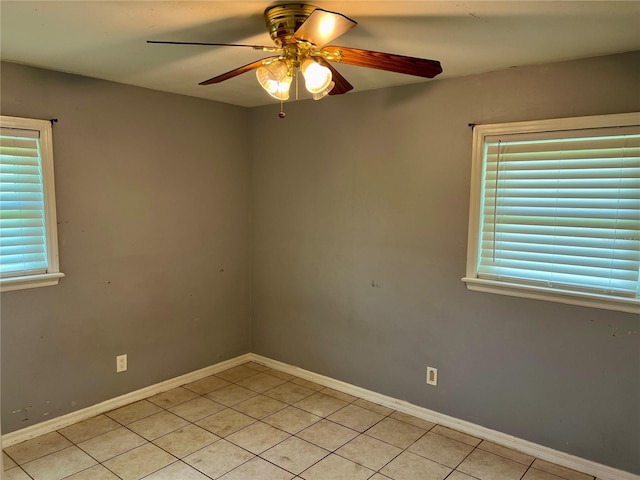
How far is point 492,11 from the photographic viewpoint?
1.78 m

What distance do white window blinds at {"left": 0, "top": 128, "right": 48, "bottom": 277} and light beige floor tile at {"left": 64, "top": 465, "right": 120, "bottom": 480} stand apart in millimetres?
1193

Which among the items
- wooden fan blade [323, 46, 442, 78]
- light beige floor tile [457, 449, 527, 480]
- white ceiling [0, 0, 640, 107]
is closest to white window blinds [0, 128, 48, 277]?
white ceiling [0, 0, 640, 107]

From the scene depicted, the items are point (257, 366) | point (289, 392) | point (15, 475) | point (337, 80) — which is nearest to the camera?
point (337, 80)

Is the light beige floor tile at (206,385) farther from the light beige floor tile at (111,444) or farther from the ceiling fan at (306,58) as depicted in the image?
the ceiling fan at (306,58)

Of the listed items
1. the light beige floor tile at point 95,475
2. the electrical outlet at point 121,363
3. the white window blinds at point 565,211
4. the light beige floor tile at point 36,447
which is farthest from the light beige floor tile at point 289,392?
the white window blinds at point 565,211

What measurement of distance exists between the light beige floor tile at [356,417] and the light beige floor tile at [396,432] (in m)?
0.05

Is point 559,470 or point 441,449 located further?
point 441,449

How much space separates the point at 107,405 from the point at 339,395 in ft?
5.44

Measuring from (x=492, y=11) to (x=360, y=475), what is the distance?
2.34 meters

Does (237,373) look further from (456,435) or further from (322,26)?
(322,26)

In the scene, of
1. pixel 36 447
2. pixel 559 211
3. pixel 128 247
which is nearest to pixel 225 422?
pixel 36 447

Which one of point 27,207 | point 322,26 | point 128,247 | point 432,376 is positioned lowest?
point 432,376

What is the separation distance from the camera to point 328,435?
287 centimetres

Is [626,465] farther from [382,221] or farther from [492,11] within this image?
[492,11]
